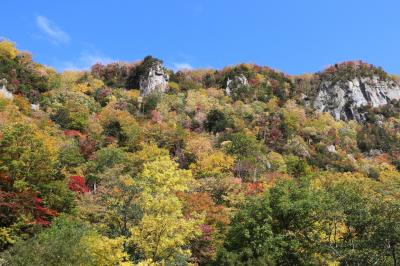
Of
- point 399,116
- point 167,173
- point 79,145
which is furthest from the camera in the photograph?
point 399,116

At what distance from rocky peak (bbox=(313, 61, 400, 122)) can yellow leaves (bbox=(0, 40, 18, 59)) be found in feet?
197

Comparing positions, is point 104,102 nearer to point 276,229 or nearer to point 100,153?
point 100,153

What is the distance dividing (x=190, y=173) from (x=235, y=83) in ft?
180

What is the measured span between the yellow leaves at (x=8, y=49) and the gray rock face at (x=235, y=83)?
40.5 metres

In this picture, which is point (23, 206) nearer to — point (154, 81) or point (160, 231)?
point (160, 231)

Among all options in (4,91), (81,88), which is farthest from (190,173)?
(81,88)

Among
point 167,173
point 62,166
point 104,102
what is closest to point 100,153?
point 62,166

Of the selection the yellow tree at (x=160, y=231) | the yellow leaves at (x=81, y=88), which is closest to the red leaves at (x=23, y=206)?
the yellow tree at (x=160, y=231)

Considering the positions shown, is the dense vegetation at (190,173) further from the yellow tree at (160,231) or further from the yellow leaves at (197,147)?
the yellow leaves at (197,147)

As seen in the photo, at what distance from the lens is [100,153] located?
151 ft

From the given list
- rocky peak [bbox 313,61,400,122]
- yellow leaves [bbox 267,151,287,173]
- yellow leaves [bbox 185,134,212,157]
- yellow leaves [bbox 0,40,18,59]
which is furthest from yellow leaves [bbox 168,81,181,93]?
yellow leaves [bbox 185,134,212,157]

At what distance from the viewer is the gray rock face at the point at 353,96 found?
93.8m

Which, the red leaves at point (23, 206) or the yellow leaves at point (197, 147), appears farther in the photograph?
the yellow leaves at point (197, 147)

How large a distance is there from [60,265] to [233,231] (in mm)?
11774
